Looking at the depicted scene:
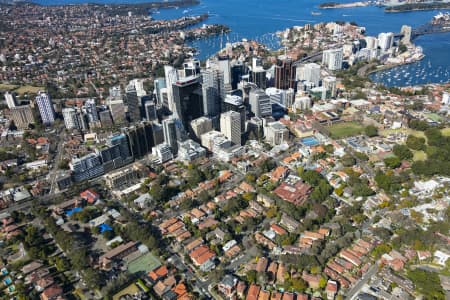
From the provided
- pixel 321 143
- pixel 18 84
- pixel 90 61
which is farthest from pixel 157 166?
pixel 90 61

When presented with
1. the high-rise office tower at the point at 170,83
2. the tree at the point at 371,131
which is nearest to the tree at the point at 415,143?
the tree at the point at 371,131

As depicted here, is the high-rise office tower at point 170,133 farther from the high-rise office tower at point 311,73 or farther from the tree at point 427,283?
the high-rise office tower at point 311,73

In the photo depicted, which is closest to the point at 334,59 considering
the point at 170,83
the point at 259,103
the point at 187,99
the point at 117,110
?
the point at 259,103

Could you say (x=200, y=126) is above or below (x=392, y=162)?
above

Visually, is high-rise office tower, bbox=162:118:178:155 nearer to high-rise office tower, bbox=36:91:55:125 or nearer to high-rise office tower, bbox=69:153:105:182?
high-rise office tower, bbox=69:153:105:182

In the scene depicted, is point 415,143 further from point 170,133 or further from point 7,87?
point 7,87

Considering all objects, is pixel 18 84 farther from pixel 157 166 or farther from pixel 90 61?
pixel 157 166

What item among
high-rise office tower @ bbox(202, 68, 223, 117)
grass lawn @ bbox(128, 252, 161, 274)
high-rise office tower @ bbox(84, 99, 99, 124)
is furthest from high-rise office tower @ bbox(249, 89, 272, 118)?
grass lawn @ bbox(128, 252, 161, 274)
